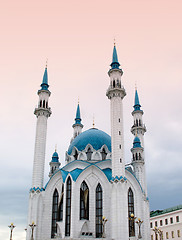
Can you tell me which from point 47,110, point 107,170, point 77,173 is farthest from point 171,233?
point 47,110

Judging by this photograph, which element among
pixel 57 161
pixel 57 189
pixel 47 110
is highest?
pixel 47 110

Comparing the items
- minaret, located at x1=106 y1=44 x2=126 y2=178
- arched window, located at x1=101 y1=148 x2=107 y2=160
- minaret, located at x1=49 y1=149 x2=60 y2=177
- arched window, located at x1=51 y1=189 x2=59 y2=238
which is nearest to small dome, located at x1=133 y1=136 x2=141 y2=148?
arched window, located at x1=101 y1=148 x2=107 y2=160

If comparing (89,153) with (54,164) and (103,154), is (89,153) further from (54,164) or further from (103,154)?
(54,164)

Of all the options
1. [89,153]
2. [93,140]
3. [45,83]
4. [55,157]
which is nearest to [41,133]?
[89,153]

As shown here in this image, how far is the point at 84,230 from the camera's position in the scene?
38.4 metres

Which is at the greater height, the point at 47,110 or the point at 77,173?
the point at 47,110

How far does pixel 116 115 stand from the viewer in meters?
42.7

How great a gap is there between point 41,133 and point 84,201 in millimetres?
12992

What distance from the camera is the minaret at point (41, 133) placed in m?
43.4

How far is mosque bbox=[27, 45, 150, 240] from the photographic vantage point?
37.7 m

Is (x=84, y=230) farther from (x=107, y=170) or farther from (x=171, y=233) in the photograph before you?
(x=171, y=233)

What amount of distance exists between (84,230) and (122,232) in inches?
219

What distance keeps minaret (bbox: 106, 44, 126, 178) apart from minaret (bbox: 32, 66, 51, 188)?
1097 centimetres

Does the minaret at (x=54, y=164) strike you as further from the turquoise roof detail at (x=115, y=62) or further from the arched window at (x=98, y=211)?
the turquoise roof detail at (x=115, y=62)
